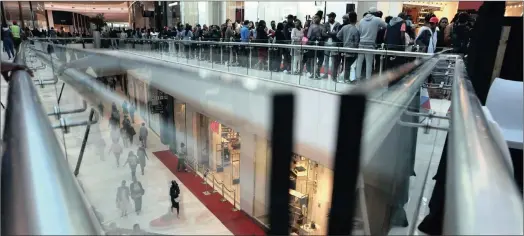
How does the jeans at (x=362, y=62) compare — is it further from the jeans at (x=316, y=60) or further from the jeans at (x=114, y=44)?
the jeans at (x=114, y=44)

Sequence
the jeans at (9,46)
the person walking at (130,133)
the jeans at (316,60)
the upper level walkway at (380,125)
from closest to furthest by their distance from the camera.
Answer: the upper level walkway at (380,125), the person walking at (130,133), the jeans at (316,60), the jeans at (9,46)

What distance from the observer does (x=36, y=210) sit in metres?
0.32

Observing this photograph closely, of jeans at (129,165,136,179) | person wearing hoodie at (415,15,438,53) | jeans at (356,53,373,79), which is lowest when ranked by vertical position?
jeans at (129,165,136,179)

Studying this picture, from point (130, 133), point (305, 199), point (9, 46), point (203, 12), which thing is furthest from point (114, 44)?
point (305, 199)

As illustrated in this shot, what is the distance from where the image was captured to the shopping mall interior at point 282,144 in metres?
0.37

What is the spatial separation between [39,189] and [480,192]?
41 centimetres

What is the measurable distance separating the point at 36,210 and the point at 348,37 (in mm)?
5841

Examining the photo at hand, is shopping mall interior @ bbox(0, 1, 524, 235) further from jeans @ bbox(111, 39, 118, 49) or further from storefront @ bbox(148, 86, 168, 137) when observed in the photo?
jeans @ bbox(111, 39, 118, 49)

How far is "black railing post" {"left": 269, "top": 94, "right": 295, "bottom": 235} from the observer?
14.8 inches

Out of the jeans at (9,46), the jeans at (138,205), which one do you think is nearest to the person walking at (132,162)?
the jeans at (138,205)

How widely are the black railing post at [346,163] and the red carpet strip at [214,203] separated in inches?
4.1

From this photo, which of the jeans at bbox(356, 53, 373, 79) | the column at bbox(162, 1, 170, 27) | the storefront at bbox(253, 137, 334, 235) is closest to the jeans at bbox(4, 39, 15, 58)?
the jeans at bbox(356, 53, 373, 79)

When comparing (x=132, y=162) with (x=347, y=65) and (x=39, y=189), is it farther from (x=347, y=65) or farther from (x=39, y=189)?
(x=347, y=65)

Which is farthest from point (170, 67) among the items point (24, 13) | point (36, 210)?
point (24, 13)
